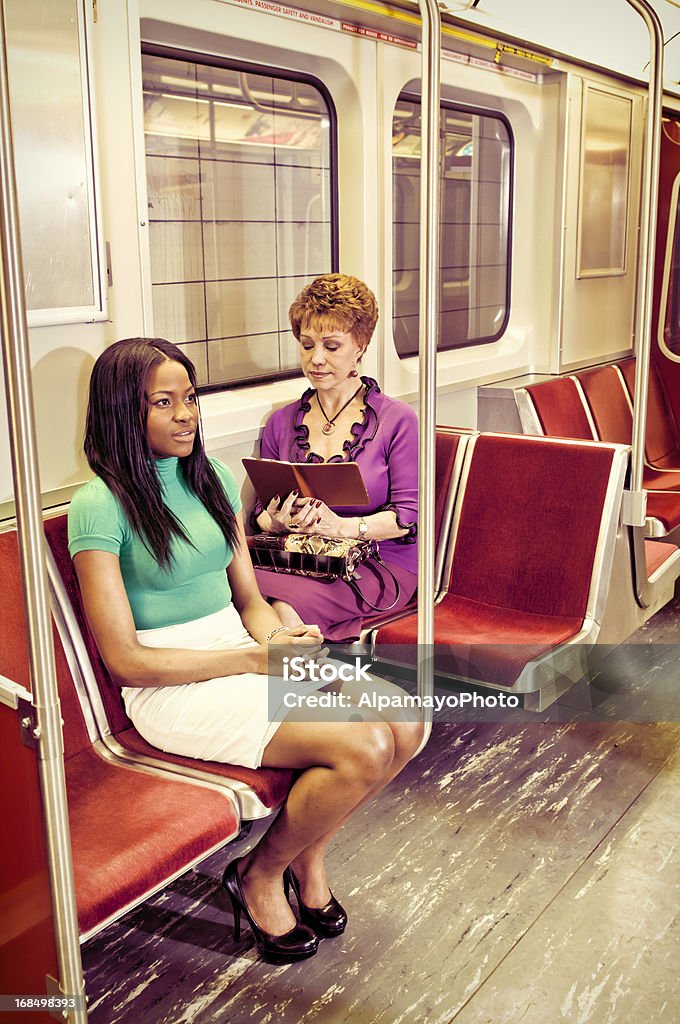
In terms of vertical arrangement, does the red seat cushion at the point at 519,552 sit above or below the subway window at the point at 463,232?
below

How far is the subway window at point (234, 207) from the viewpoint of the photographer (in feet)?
10.2

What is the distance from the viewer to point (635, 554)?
3.43 metres

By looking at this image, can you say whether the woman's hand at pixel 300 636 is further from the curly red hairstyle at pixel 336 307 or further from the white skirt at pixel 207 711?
the curly red hairstyle at pixel 336 307

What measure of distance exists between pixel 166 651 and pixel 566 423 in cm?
279

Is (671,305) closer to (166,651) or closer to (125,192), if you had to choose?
(125,192)

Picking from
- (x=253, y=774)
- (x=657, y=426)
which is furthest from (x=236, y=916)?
(x=657, y=426)

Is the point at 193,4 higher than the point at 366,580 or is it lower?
higher

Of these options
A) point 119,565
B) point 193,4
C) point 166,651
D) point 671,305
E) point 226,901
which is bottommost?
point 226,901

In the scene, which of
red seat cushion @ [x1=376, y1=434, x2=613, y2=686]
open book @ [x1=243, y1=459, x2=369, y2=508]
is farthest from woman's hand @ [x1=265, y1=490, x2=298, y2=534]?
red seat cushion @ [x1=376, y1=434, x2=613, y2=686]

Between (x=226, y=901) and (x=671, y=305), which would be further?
(x=671, y=305)

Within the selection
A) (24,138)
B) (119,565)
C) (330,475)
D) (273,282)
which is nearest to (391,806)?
(330,475)

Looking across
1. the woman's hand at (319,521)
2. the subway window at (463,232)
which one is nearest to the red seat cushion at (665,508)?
the subway window at (463,232)

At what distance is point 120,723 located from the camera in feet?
8.13

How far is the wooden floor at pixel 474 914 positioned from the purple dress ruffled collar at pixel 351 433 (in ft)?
3.37
